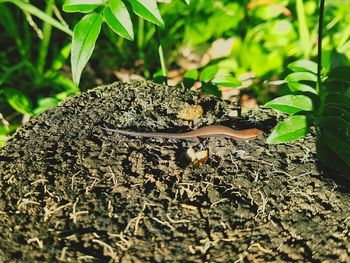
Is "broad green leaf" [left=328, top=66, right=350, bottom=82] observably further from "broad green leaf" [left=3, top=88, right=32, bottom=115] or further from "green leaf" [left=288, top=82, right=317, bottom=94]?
"broad green leaf" [left=3, top=88, right=32, bottom=115]

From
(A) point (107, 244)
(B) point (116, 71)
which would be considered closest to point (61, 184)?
(A) point (107, 244)

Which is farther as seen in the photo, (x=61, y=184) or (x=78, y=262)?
(x=61, y=184)

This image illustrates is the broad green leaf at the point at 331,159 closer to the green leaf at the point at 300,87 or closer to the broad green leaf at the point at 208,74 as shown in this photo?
the green leaf at the point at 300,87

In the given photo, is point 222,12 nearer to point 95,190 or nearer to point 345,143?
point 345,143

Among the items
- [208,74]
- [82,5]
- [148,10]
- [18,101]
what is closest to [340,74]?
[208,74]

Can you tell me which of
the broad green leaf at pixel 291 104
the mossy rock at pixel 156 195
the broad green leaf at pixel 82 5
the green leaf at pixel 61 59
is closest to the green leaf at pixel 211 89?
the mossy rock at pixel 156 195

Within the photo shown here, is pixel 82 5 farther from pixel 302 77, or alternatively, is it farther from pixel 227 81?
pixel 302 77
